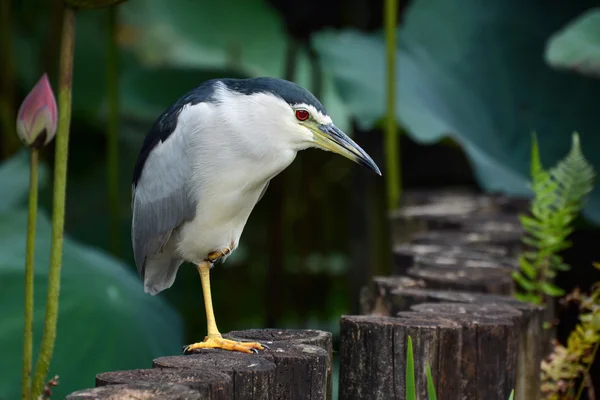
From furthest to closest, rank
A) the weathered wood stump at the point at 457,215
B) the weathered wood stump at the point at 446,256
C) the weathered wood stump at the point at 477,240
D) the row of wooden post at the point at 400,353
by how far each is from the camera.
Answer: the weathered wood stump at the point at 457,215 < the weathered wood stump at the point at 477,240 < the weathered wood stump at the point at 446,256 < the row of wooden post at the point at 400,353

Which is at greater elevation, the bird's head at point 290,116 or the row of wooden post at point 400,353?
the bird's head at point 290,116

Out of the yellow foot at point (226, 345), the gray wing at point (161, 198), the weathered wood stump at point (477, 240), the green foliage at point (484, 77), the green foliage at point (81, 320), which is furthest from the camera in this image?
the green foliage at point (484, 77)

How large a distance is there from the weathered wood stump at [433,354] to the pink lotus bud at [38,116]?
0.79 metres

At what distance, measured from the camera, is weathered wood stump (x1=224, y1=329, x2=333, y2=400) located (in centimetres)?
176

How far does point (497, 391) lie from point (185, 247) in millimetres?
791

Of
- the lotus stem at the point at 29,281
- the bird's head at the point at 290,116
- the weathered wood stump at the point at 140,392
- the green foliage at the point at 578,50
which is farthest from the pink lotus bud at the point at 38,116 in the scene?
the green foliage at the point at 578,50

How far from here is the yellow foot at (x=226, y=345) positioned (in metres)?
1.86

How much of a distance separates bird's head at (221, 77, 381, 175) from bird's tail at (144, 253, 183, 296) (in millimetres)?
554

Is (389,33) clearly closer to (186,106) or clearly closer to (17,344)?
(186,106)

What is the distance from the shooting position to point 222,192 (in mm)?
2104

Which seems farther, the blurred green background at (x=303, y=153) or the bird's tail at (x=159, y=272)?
the blurred green background at (x=303, y=153)

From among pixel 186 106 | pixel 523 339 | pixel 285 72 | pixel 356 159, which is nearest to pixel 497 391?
pixel 523 339

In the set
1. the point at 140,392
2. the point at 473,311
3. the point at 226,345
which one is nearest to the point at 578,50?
the point at 473,311

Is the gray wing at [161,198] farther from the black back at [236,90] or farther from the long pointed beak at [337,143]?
the long pointed beak at [337,143]
